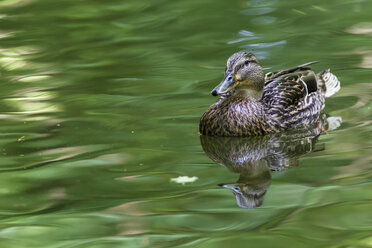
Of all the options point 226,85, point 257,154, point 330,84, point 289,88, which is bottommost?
point 257,154

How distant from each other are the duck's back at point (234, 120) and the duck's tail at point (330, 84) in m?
1.17

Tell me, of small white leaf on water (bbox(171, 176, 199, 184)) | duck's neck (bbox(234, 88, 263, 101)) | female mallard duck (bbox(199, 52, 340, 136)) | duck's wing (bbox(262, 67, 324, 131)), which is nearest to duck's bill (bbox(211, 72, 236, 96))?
female mallard duck (bbox(199, 52, 340, 136))

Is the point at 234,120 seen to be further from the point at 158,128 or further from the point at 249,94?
the point at 158,128

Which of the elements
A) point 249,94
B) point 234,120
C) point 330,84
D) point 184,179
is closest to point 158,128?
point 234,120

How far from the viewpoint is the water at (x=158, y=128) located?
6367 millimetres

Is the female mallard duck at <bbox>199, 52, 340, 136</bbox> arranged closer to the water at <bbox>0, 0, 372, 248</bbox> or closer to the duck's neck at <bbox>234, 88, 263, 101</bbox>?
the duck's neck at <bbox>234, 88, 263, 101</bbox>

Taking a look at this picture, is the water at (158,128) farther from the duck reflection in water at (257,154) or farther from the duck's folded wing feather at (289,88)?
the duck's folded wing feather at (289,88)

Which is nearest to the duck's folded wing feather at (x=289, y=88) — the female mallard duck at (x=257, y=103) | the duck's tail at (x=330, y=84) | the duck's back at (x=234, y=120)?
the female mallard duck at (x=257, y=103)

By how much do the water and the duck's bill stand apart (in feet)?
1.71

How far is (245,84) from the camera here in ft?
29.3

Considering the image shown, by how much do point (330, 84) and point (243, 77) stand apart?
139cm

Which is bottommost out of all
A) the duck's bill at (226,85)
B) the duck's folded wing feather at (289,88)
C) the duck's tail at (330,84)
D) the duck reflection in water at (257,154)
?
the duck reflection in water at (257,154)

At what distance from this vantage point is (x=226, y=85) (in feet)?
28.4

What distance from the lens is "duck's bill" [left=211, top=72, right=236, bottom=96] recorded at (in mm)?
8465
